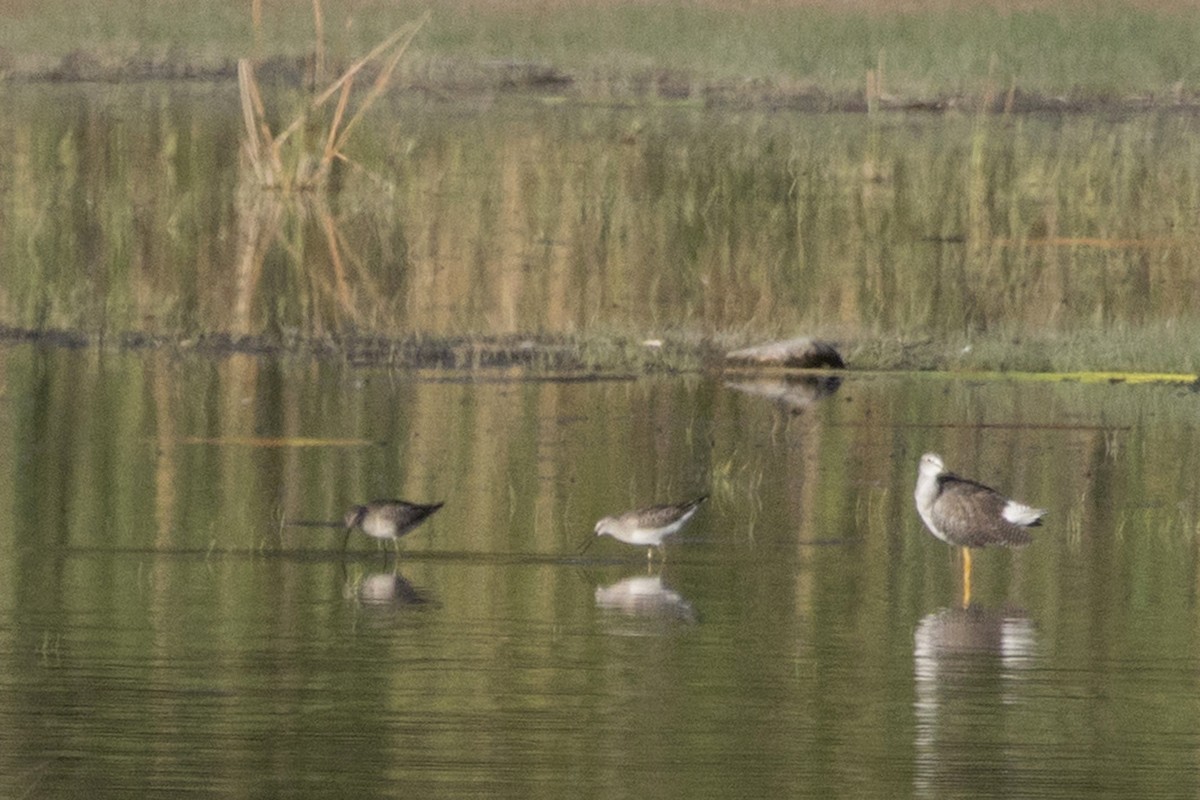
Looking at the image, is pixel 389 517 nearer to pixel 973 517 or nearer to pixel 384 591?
pixel 384 591

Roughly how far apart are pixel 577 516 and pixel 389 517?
1.62m

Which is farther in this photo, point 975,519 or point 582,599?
point 975,519

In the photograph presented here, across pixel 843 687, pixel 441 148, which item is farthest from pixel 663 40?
pixel 843 687

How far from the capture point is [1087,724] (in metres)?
10.3

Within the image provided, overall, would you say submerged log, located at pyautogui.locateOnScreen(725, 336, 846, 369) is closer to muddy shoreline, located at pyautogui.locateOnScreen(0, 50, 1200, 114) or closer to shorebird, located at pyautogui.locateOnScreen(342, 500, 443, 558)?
shorebird, located at pyautogui.locateOnScreen(342, 500, 443, 558)

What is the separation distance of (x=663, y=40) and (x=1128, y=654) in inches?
1703

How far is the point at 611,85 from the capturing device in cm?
5116

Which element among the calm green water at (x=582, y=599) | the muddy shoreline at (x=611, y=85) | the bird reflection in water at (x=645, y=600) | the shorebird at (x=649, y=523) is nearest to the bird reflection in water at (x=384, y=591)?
the calm green water at (x=582, y=599)

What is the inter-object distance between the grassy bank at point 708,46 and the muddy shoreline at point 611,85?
6 centimetres

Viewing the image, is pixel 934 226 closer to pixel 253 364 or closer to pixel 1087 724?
pixel 253 364

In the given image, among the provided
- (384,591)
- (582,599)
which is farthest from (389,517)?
(582,599)

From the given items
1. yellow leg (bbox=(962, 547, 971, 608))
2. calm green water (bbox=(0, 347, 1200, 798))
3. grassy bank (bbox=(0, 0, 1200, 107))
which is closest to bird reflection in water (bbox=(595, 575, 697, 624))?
calm green water (bbox=(0, 347, 1200, 798))

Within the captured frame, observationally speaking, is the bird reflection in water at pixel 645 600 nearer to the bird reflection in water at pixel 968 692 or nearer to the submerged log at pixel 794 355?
the bird reflection in water at pixel 968 692

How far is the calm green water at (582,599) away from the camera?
9766 mm
